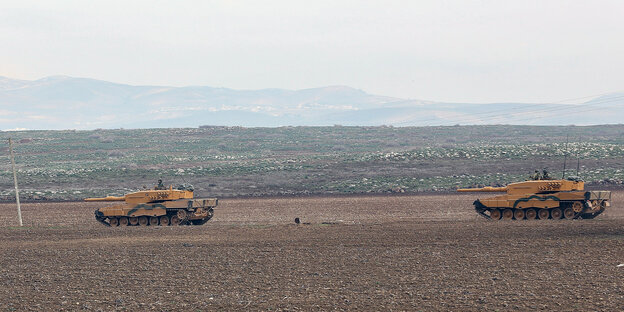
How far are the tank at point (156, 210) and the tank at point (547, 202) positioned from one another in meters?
13.4

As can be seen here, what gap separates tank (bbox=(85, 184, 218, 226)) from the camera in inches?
1304

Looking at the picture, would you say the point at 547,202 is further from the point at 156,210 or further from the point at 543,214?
the point at 156,210

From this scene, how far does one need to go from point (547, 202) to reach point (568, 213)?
1.11m

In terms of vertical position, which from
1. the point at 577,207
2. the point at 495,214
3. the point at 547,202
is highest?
the point at 547,202

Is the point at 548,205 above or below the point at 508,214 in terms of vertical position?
above

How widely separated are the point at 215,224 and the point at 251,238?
6.95 m

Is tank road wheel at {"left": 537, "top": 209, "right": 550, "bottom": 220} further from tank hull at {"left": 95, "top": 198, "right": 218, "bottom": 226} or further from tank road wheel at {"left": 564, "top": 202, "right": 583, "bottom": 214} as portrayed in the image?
tank hull at {"left": 95, "top": 198, "right": 218, "bottom": 226}

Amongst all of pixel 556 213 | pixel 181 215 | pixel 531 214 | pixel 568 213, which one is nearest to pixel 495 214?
pixel 531 214

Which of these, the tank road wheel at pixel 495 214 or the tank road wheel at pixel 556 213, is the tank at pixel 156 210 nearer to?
the tank road wheel at pixel 495 214

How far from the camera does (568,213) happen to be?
3136 centimetres

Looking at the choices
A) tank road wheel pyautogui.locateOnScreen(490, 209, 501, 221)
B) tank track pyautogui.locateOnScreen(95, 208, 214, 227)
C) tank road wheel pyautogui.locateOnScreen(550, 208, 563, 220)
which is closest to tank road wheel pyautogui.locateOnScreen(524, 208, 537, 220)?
tank road wheel pyautogui.locateOnScreen(550, 208, 563, 220)

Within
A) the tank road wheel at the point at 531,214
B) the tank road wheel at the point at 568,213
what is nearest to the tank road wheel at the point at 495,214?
the tank road wheel at the point at 531,214

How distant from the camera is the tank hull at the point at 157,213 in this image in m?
33.1

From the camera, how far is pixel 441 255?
21.3 meters
